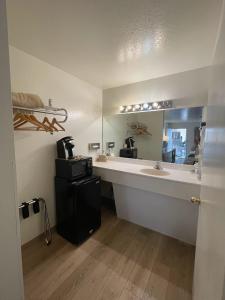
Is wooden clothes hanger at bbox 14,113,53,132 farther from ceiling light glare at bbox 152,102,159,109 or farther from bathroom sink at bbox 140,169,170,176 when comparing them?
ceiling light glare at bbox 152,102,159,109

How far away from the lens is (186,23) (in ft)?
3.91

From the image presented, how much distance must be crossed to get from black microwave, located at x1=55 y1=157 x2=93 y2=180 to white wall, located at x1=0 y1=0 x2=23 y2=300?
1.11m

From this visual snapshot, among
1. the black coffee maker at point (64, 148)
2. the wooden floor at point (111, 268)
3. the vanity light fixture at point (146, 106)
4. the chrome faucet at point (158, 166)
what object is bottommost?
the wooden floor at point (111, 268)

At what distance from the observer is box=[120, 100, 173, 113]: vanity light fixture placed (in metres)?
2.19

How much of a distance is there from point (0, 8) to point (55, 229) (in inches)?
90.6

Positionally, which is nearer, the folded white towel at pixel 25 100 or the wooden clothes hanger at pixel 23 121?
the folded white towel at pixel 25 100

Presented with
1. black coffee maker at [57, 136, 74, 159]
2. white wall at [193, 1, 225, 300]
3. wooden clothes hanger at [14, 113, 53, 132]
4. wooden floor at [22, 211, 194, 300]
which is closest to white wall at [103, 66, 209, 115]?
black coffee maker at [57, 136, 74, 159]

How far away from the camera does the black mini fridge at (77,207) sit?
1.78 meters

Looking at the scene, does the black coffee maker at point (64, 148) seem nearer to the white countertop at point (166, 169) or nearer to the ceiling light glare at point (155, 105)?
the white countertop at point (166, 169)


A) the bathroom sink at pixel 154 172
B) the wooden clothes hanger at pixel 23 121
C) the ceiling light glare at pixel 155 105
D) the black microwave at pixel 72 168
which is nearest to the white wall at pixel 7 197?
the wooden clothes hanger at pixel 23 121

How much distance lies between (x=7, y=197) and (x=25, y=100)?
115 centimetres

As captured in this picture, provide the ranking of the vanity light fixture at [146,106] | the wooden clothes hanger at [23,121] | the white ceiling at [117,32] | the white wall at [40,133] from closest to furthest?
the white ceiling at [117,32] < the wooden clothes hanger at [23,121] < the white wall at [40,133] < the vanity light fixture at [146,106]

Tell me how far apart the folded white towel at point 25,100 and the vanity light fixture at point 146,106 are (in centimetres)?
147

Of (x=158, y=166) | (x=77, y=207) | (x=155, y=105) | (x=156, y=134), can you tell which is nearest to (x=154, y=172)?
(x=158, y=166)
